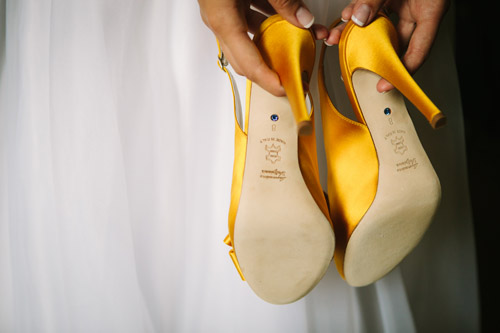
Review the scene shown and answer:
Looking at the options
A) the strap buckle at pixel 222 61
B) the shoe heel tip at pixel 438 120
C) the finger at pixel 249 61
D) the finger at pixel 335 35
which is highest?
the finger at pixel 335 35

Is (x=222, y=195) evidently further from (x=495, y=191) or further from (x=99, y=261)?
(x=495, y=191)

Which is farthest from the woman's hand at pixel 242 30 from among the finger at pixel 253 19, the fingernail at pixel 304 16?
the finger at pixel 253 19

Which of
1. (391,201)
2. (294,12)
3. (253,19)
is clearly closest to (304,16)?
(294,12)

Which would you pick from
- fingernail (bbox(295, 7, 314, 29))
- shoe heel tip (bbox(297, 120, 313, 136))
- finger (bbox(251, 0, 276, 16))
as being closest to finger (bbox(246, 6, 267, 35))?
finger (bbox(251, 0, 276, 16))

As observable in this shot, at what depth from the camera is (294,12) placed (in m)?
0.39

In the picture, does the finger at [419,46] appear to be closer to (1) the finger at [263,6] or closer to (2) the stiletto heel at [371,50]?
(2) the stiletto heel at [371,50]

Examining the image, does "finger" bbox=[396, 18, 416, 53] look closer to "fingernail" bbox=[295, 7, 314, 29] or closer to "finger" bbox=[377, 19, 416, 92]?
"finger" bbox=[377, 19, 416, 92]

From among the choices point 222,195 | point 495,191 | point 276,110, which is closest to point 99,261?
point 222,195

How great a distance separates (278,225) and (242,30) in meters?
0.22

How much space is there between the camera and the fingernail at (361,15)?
0.40m

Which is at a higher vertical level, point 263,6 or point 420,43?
point 263,6

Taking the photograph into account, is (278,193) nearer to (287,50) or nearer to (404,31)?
(287,50)

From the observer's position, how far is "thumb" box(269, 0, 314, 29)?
375mm

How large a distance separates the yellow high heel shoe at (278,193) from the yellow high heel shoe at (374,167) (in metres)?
0.04
